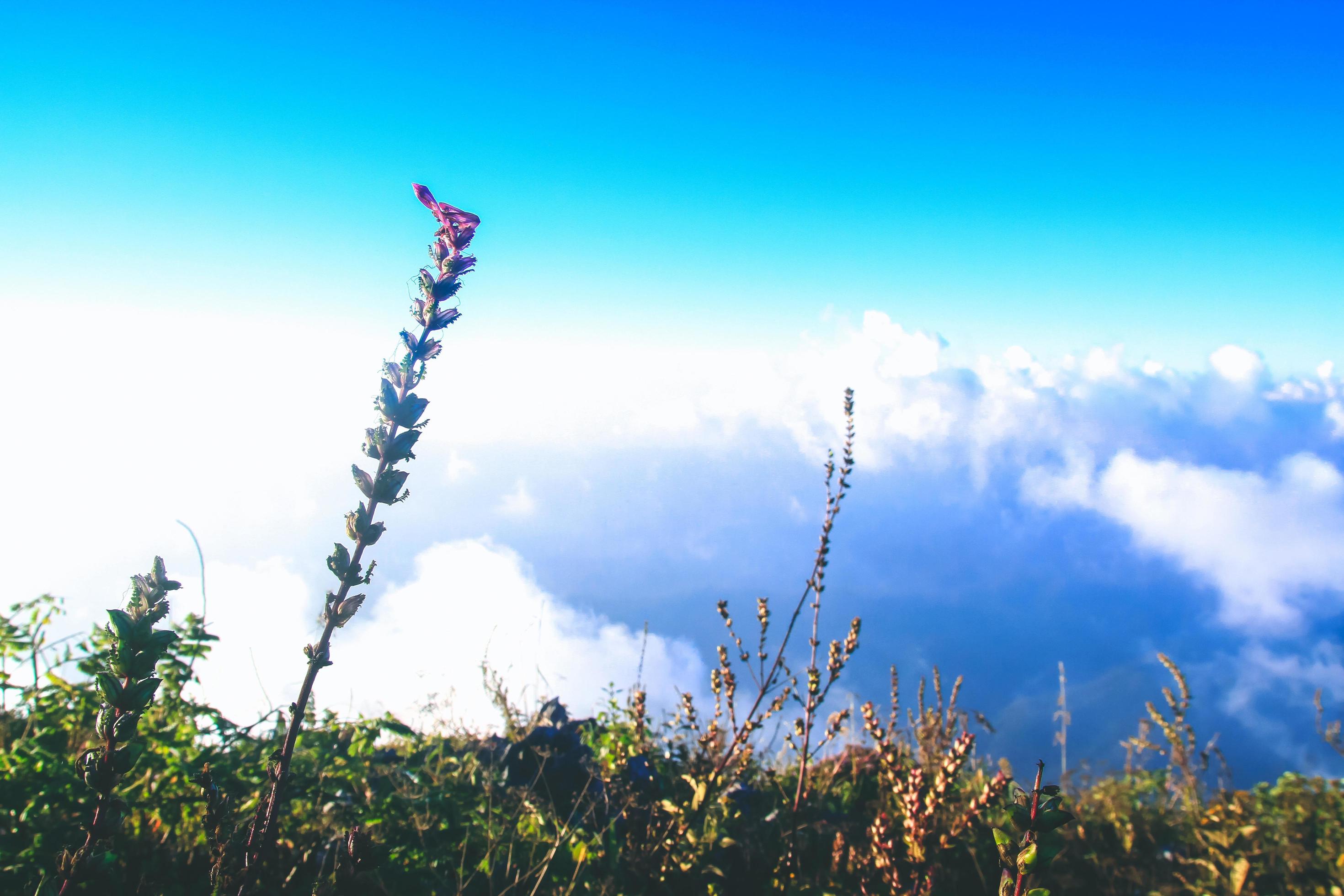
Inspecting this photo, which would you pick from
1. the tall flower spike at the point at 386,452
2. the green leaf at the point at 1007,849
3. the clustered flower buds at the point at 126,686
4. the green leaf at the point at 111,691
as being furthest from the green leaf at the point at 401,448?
the green leaf at the point at 1007,849

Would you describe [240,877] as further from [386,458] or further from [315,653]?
[386,458]

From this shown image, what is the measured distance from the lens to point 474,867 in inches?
124

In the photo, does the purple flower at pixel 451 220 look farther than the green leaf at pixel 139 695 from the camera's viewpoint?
Yes

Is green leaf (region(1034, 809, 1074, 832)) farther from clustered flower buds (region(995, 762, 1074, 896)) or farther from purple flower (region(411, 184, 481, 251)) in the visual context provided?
purple flower (region(411, 184, 481, 251))

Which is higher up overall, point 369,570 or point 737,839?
point 369,570

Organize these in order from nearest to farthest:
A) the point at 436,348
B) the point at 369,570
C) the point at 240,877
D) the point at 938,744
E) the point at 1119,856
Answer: the point at 240,877 < the point at 369,570 < the point at 436,348 < the point at 1119,856 < the point at 938,744

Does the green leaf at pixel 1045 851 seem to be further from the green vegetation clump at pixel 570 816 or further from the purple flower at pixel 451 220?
the purple flower at pixel 451 220

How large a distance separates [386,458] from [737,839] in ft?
9.82

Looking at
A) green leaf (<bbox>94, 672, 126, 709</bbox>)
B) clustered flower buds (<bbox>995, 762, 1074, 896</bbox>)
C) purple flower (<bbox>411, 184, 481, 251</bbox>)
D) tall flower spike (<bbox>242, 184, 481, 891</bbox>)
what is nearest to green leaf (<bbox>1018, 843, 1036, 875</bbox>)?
clustered flower buds (<bbox>995, 762, 1074, 896</bbox>)

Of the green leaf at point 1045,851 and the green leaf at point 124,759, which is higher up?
the green leaf at point 1045,851

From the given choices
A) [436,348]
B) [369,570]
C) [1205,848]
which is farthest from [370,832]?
[1205,848]

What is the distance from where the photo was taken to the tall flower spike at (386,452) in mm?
1612

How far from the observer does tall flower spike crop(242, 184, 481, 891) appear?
161cm

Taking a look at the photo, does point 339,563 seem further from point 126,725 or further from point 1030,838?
point 1030,838
